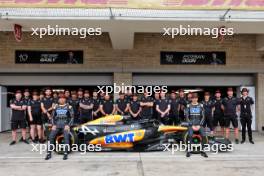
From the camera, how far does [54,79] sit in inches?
594

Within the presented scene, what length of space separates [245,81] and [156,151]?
7.00m

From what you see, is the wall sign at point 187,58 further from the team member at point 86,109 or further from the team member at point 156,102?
the team member at point 86,109

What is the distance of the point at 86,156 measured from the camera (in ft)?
30.1

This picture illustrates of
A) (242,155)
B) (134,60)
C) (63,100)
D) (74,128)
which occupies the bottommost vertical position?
(242,155)

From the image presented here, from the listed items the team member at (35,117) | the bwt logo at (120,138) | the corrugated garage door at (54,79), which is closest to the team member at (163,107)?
the bwt logo at (120,138)

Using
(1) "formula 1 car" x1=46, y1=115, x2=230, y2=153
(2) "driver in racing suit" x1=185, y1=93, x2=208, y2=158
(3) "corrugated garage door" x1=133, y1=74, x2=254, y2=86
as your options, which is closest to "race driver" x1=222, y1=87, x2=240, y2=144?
(1) "formula 1 car" x1=46, y1=115, x2=230, y2=153

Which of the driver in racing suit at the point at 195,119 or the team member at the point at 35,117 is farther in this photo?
the team member at the point at 35,117

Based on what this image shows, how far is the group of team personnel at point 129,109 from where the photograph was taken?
11289 millimetres

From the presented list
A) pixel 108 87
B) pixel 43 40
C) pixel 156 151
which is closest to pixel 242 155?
pixel 156 151

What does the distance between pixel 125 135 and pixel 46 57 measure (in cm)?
645

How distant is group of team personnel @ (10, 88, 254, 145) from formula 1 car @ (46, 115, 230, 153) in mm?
1745

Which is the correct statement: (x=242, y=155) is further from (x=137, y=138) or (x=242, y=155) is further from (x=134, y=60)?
(x=134, y=60)

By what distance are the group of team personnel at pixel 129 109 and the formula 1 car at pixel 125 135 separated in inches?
68.7

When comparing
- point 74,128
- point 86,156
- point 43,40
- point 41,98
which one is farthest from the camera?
point 43,40
